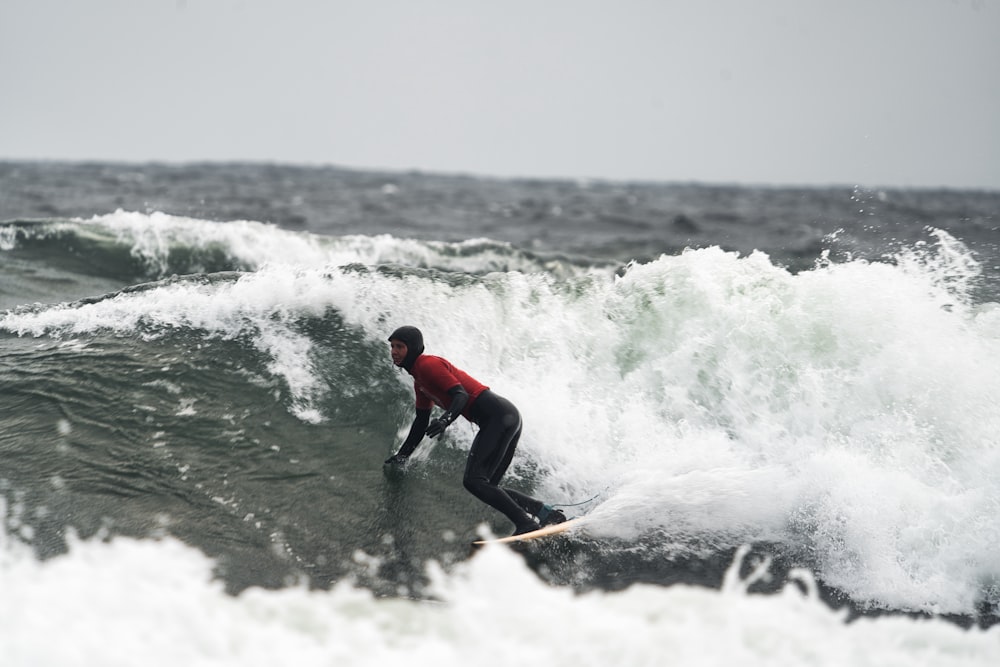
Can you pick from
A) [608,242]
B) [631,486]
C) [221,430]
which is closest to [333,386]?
[221,430]

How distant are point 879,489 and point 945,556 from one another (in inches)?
26.6

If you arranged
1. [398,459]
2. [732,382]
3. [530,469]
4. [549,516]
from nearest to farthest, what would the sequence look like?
[549,516] → [398,459] → [530,469] → [732,382]

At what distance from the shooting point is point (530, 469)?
6.75 meters

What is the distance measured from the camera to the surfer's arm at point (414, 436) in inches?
240

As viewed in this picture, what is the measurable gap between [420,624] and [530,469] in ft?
7.62

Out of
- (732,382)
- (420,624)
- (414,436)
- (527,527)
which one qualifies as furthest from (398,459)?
(732,382)

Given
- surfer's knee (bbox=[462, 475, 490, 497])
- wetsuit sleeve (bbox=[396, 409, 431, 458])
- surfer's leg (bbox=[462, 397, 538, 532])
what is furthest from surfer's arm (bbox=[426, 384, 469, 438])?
wetsuit sleeve (bbox=[396, 409, 431, 458])

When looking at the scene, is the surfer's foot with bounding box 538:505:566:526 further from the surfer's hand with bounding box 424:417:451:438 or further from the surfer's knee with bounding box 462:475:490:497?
the surfer's hand with bounding box 424:417:451:438

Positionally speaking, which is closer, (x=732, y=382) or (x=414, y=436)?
(x=414, y=436)

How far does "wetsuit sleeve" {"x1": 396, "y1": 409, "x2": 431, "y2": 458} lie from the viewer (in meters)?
6.08

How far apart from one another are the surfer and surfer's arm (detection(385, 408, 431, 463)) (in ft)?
0.80

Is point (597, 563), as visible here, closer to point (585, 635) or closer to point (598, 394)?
point (585, 635)

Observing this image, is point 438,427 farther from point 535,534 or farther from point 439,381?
point 535,534

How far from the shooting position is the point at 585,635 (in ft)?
14.8
